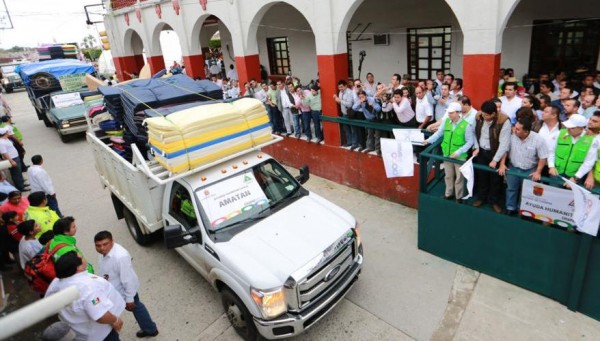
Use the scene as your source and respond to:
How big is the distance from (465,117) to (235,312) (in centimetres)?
411

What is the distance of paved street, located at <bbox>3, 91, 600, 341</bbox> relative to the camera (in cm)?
465

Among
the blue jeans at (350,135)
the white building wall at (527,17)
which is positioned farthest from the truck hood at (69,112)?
the white building wall at (527,17)

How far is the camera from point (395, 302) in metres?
5.19

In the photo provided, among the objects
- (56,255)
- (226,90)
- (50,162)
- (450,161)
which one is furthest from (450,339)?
(50,162)

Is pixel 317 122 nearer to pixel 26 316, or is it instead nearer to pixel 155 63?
pixel 26 316

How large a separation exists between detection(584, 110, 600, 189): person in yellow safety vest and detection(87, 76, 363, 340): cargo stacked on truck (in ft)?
8.99

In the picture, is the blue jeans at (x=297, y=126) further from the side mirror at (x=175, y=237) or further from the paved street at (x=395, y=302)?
the side mirror at (x=175, y=237)

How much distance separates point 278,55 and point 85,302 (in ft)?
49.1

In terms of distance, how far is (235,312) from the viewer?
4609 mm

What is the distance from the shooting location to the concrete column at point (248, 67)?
11.4 meters

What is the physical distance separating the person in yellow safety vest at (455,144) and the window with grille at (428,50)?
6.38 meters

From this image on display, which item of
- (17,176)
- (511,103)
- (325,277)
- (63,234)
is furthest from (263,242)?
(17,176)

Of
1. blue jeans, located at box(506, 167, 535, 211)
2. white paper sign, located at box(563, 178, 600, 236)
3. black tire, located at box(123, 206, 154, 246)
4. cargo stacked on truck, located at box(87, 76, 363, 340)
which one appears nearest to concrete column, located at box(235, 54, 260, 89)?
cargo stacked on truck, located at box(87, 76, 363, 340)

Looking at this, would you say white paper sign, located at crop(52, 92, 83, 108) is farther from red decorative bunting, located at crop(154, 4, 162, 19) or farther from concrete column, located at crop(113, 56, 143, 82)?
red decorative bunting, located at crop(154, 4, 162, 19)
